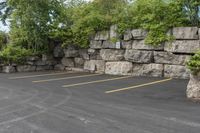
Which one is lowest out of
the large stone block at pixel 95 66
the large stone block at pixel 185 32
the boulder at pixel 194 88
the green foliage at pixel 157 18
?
the boulder at pixel 194 88

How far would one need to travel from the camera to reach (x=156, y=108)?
22.9ft

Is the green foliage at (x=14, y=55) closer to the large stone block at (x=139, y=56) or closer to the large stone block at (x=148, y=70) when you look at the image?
→ the large stone block at (x=139, y=56)

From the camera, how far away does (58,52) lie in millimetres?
16922

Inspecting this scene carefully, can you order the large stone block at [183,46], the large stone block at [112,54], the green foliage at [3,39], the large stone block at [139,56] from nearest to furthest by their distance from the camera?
the large stone block at [183,46] < the large stone block at [139,56] < the large stone block at [112,54] < the green foliage at [3,39]

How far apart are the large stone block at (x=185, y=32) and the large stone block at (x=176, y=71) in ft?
3.76

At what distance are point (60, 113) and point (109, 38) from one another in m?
7.95

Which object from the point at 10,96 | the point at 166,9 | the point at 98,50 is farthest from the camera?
the point at 98,50

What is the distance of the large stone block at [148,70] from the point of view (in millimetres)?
12445

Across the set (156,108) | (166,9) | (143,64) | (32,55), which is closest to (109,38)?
(143,64)

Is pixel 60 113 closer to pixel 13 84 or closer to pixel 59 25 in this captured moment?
pixel 13 84

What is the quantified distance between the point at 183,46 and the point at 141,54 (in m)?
1.92

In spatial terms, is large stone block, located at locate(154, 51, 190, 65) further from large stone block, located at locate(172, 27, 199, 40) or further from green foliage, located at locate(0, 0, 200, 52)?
large stone block, located at locate(172, 27, 199, 40)

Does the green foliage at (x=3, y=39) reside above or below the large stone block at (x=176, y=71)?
above

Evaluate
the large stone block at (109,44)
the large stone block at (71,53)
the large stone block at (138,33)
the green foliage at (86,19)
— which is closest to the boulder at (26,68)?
the green foliage at (86,19)
